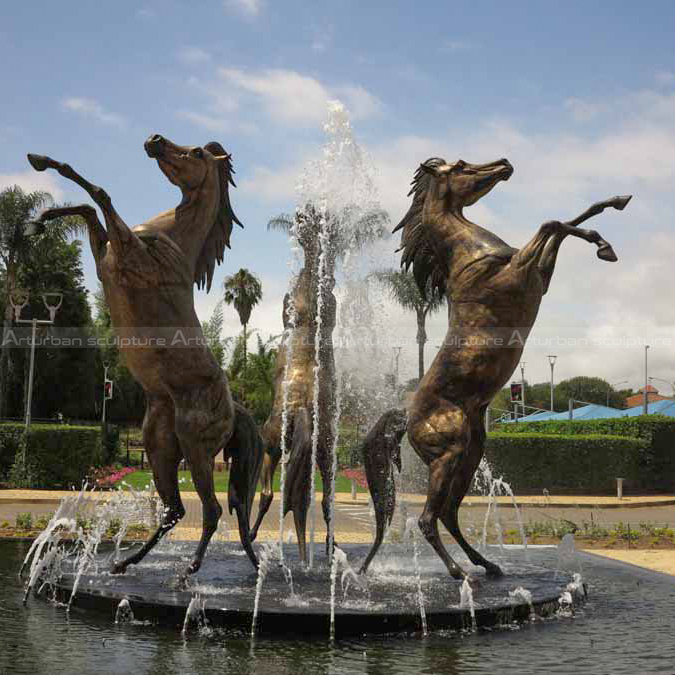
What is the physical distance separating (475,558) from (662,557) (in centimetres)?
502

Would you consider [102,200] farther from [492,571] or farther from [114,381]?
[114,381]

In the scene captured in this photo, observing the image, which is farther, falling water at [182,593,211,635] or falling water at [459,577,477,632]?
falling water at [459,577,477,632]

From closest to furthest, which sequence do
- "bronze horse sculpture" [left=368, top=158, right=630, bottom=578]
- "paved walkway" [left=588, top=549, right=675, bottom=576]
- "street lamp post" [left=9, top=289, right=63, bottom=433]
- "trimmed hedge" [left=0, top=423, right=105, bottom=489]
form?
1. "bronze horse sculpture" [left=368, top=158, right=630, bottom=578]
2. "paved walkway" [left=588, top=549, right=675, bottom=576]
3. "trimmed hedge" [left=0, top=423, right=105, bottom=489]
4. "street lamp post" [left=9, top=289, right=63, bottom=433]

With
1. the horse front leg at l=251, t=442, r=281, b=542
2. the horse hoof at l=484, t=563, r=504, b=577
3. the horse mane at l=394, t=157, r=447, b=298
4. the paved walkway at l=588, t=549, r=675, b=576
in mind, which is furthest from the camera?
the paved walkway at l=588, t=549, r=675, b=576

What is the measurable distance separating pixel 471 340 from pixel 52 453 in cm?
1665

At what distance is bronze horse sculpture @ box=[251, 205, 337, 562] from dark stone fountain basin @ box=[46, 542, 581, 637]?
0.68m

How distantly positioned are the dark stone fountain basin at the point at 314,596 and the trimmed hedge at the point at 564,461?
15843 mm

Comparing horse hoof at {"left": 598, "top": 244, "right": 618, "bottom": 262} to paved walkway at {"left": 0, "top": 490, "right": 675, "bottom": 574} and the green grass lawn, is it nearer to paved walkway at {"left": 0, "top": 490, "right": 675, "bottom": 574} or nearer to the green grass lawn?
paved walkway at {"left": 0, "top": 490, "right": 675, "bottom": 574}

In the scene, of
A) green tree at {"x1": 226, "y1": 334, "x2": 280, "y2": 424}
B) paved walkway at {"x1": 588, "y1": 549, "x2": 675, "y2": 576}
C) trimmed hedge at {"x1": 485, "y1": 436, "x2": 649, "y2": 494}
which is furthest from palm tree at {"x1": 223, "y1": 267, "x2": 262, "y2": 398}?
paved walkway at {"x1": 588, "y1": 549, "x2": 675, "y2": 576}

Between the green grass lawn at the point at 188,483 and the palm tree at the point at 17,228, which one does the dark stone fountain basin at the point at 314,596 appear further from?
the palm tree at the point at 17,228

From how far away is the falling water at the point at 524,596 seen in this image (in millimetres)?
5277

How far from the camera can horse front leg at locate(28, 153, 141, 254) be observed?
544 centimetres

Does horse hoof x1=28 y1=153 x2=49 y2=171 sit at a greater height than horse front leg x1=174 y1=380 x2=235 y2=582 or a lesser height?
greater

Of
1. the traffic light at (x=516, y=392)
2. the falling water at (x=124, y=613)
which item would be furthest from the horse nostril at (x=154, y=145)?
the traffic light at (x=516, y=392)
